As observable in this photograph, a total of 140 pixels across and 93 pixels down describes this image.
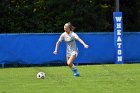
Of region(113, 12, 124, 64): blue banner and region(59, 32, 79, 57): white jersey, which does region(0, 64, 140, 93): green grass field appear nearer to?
region(59, 32, 79, 57): white jersey

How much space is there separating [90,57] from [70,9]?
7518 millimetres

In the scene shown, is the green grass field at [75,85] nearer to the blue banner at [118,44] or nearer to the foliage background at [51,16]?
the blue banner at [118,44]

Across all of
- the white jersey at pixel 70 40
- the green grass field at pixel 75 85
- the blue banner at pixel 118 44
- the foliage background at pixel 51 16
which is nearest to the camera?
the green grass field at pixel 75 85

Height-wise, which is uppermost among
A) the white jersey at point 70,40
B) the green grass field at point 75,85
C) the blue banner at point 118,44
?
the white jersey at point 70,40

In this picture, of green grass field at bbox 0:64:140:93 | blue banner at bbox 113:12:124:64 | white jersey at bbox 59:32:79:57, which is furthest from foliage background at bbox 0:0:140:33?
green grass field at bbox 0:64:140:93

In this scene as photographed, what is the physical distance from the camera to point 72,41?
54.8 feet

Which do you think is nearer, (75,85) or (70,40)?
(75,85)

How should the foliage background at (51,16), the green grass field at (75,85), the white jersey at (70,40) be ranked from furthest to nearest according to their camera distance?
the foliage background at (51,16) → the white jersey at (70,40) → the green grass field at (75,85)

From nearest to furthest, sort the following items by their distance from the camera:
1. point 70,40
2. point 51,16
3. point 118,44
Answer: point 70,40 → point 118,44 → point 51,16

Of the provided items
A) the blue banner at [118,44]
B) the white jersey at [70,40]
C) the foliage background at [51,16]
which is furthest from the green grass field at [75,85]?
the foliage background at [51,16]

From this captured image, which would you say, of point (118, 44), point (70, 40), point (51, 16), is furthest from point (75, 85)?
point (51, 16)

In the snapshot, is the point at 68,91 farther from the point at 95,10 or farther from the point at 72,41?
the point at 95,10

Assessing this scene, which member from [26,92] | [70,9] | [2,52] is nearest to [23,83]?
[26,92]

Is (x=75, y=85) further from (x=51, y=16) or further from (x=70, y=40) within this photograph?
(x=51, y=16)
